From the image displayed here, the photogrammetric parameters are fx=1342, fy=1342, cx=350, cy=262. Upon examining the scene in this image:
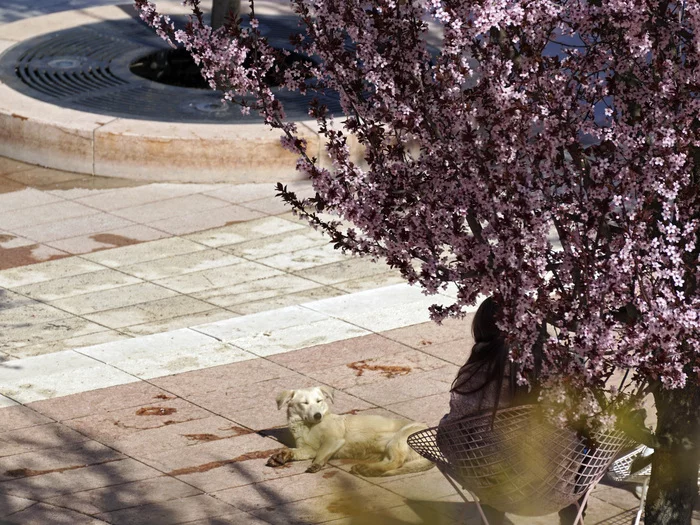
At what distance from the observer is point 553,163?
4570mm

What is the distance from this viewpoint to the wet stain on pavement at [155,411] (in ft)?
23.7

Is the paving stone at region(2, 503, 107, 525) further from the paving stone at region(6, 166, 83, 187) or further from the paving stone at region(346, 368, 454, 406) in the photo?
the paving stone at region(6, 166, 83, 187)

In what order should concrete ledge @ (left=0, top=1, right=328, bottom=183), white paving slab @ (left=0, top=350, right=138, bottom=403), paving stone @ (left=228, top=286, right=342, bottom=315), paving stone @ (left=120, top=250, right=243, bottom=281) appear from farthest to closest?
1. concrete ledge @ (left=0, top=1, right=328, bottom=183)
2. paving stone @ (left=120, top=250, right=243, bottom=281)
3. paving stone @ (left=228, top=286, right=342, bottom=315)
4. white paving slab @ (left=0, top=350, right=138, bottom=403)

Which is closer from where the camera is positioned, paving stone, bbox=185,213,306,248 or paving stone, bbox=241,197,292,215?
paving stone, bbox=185,213,306,248

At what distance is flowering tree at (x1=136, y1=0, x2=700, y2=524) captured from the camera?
4410mm

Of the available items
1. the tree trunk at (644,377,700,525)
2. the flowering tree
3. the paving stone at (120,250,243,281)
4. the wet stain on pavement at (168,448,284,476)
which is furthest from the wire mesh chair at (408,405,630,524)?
the paving stone at (120,250,243,281)

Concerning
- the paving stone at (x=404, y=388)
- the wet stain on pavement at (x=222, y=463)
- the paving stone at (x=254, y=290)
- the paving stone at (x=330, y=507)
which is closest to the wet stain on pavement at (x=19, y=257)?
the paving stone at (x=254, y=290)

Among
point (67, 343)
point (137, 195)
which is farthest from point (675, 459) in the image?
point (137, 195)

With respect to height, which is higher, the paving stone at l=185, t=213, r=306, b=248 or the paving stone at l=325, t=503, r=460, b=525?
the paving stone at l=185, t=213, r=306, b=248

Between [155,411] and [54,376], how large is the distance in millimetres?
813

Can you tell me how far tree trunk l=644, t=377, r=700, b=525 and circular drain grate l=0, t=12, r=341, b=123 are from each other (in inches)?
319

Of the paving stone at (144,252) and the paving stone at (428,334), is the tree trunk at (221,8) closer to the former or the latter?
the paving stone at (144,252)

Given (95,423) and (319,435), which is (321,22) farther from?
(95,423)

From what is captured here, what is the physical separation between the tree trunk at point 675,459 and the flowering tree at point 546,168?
0.36 m
